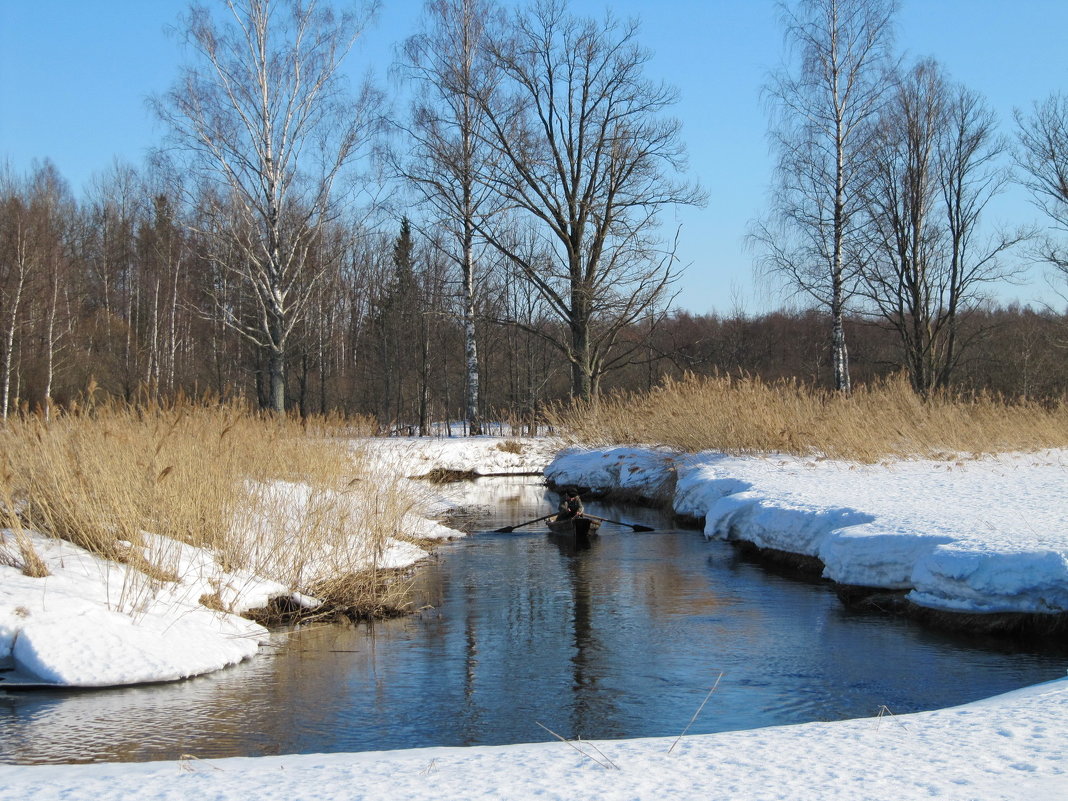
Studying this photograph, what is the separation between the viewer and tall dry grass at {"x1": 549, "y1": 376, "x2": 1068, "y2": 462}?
45.1 ft

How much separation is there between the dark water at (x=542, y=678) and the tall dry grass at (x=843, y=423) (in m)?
5.80

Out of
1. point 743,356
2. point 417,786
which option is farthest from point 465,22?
point 743,356

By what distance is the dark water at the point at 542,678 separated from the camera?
472cm

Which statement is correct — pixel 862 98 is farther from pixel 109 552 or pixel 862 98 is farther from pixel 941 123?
pixel 109 552

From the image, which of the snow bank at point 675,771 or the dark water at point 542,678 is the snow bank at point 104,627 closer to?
the dark water at point 542,678

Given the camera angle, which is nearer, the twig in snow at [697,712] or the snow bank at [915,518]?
the twig in snow at [697,712]

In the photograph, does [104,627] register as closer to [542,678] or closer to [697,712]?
[542,678]

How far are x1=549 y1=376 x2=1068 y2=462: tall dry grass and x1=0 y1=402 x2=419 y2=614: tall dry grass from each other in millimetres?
7329

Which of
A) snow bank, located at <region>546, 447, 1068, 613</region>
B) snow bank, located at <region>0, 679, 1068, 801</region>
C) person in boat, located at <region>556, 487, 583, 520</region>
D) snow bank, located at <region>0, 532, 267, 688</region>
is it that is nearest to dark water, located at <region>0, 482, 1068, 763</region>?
snow bank, located at <region>0, 532, 267, 688</region>

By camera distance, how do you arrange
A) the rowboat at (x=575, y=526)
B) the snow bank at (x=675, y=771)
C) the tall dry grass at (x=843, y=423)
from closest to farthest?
the snow bank at (x=675, y=771)
the rowboat at (x=575, y=526)
the tall dry grass at (x=843, y=423)

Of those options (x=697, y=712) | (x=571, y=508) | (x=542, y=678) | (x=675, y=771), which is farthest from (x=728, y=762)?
(x=571, y=508)

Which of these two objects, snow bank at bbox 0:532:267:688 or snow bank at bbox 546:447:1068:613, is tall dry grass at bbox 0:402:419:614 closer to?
snow bank at bbox 0:532:267:688

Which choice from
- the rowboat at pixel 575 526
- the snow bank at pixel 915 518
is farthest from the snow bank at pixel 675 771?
the rowboat at pixel 575 526

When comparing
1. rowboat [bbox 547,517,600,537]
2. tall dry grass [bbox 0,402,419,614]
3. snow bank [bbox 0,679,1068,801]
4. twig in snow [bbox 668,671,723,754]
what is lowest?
twig in snow [bbox 668,671,723,754]
